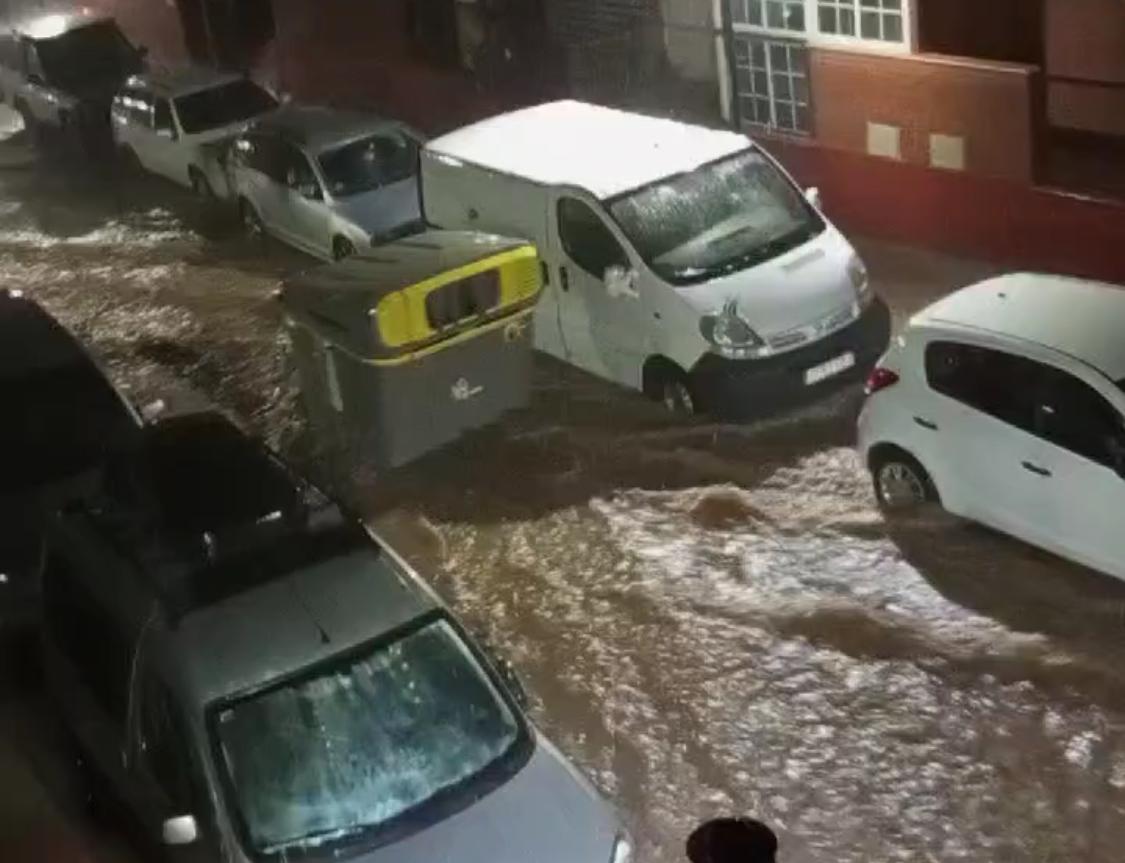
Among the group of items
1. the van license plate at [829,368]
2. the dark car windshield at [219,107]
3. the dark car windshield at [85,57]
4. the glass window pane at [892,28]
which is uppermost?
the glass window pane at [892,28]

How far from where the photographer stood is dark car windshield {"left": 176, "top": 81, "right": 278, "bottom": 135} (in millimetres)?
20500

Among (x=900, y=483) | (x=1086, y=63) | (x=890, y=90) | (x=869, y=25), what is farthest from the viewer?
(x=869, y=25)

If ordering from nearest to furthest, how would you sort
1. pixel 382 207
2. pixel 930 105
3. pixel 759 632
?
pixel 759 632, pixel 930 105, pixel 382 207

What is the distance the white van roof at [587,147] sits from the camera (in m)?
13.4

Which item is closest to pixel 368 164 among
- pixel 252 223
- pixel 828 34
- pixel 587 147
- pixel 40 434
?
pixel 252 223

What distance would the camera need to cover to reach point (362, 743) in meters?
7.44

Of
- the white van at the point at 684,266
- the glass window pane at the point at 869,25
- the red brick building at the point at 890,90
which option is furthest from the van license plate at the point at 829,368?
the glass window pane at the point at 869,25

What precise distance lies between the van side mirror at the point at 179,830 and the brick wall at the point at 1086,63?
10890mm

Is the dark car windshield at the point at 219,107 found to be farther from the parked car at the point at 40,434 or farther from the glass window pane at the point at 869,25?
the parked car at the point at 40,434

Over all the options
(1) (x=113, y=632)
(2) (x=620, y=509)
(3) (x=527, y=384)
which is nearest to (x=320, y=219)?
(3) (x=527, y=384)

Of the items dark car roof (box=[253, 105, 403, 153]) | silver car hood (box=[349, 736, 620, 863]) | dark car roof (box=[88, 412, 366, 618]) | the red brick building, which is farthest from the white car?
dark car roof (box=[253, 105, 403, 153])

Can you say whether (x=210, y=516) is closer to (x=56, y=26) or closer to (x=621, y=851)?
(x=621, y=851)

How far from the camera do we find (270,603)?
7691 millimetres

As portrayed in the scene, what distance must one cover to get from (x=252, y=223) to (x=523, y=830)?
1256 centimetres
